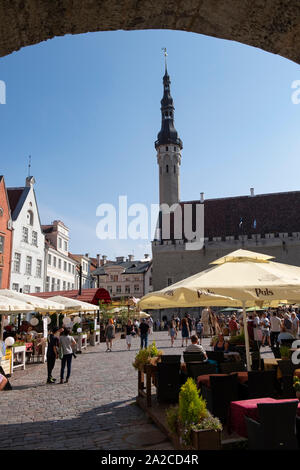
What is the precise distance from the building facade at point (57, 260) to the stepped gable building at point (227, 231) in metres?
12.2

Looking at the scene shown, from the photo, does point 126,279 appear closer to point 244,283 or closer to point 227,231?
point 227,231

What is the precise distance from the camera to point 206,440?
420 centimetres

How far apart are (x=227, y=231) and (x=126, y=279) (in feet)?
86.3

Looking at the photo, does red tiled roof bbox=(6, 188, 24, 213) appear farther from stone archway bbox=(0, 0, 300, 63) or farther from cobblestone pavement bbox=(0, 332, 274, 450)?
stone archway bbox=(0, 0, 300, 63)

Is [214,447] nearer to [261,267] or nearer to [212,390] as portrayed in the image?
[212,390]

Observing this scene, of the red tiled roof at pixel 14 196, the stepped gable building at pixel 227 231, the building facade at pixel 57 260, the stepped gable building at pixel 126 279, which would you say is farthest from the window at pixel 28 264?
the stepped gable building at pixel 126 279

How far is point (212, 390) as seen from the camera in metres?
5.70

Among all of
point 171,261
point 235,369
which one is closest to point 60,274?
point 171,261

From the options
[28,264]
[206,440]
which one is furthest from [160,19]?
[28,264]

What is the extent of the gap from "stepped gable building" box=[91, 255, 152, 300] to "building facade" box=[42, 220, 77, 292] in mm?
24107

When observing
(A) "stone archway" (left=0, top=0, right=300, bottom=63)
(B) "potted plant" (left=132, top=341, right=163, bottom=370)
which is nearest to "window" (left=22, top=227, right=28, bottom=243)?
(B) "potted plant" (left=132, top=341, right=163, bottom=370)

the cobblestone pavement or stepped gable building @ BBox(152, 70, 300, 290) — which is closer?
the cobblestone pavement

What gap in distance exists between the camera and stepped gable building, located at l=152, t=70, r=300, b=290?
46.8m
